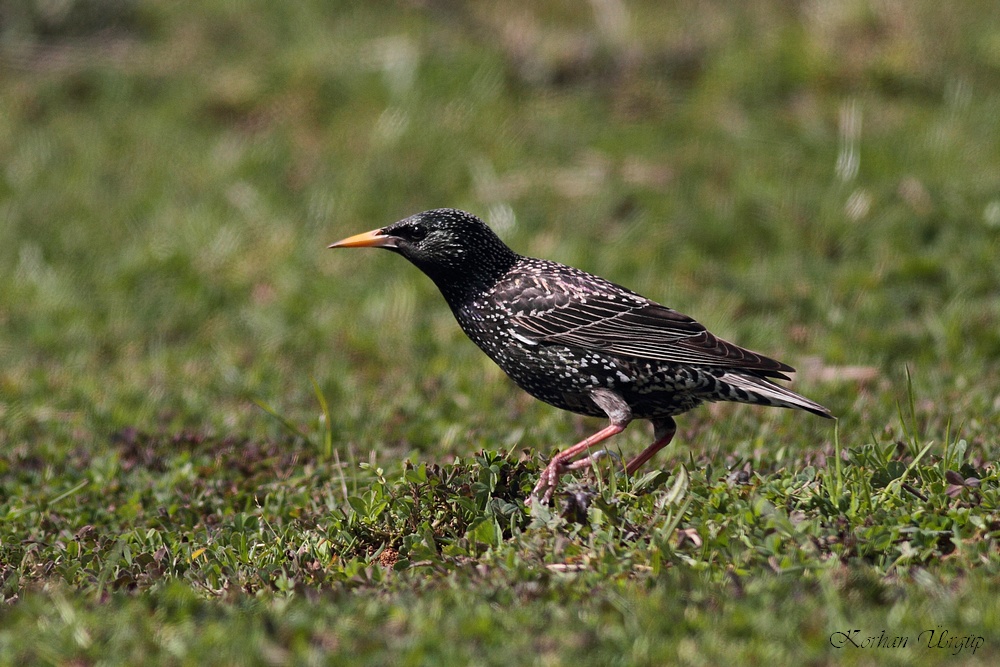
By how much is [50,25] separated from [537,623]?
10.7 m

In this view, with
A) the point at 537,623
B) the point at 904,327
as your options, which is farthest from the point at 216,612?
the point at 904,327

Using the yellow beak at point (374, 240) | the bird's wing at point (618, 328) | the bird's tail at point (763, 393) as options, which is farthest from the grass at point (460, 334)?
the yellow beak at point (374, 240)

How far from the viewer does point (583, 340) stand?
6168 millimetres

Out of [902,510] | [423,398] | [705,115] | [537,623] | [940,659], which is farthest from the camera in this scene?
[705,115]

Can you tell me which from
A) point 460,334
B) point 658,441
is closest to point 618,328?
point 658,441

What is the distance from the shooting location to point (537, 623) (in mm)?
4285

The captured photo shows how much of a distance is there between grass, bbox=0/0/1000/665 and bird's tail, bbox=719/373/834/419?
12.1 inches

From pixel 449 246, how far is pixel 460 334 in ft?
9.76

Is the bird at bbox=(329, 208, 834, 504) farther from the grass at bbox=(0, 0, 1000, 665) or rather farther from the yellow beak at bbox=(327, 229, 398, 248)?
the grass at bbox=(0, 0, 1000, 665)

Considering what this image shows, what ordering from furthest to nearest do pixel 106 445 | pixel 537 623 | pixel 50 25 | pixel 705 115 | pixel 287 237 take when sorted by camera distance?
pixel 50 25
pixel 705 115
pixel 287 237
pixel 106 445
pixel 537 623

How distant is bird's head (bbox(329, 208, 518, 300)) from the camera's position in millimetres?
6500

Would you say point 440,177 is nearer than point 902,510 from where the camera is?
No

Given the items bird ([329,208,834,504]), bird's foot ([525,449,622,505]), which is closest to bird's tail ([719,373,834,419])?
bird ([329,208,834,504])

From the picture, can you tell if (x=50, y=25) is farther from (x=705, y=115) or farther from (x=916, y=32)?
(x=916, y=32)
